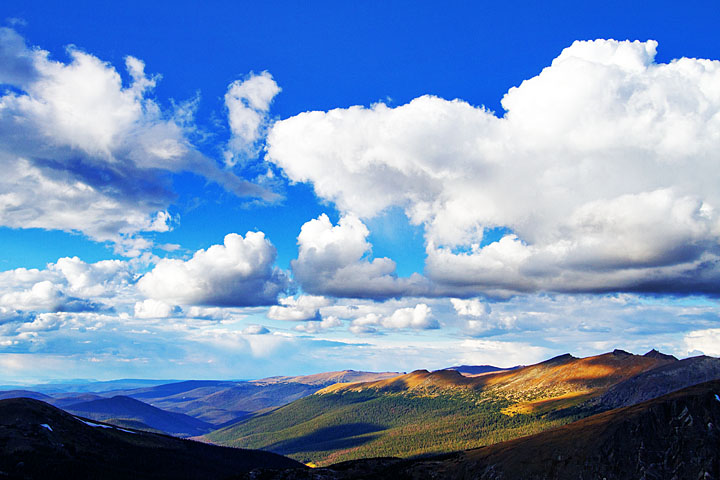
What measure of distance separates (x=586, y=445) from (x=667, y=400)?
38.7 m

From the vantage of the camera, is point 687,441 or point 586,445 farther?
point 586,445

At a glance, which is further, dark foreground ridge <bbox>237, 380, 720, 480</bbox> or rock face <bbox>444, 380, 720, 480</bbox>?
rock face <bbox>444, 380, 720, 480</bbox>

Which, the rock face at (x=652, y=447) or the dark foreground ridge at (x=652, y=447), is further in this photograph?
the rock face at (x=652, y=447)

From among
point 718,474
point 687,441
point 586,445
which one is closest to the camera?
point 718,474

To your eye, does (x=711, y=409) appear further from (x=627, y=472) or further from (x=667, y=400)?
(x=627, y=472)

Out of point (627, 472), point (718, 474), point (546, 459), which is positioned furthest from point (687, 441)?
point (546, 459)

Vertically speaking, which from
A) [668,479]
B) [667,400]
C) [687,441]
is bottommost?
[668,479]

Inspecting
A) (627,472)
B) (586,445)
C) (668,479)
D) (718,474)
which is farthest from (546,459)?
(718,474)

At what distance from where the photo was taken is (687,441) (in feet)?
589

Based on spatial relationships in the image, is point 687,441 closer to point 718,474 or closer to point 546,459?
point 718,474

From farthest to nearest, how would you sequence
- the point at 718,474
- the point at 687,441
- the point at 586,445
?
the point at 586,445, the point at 687,441, the point at 718,474

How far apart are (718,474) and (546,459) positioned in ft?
187

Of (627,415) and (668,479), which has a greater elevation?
(627,415)

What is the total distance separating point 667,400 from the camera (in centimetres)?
19775
